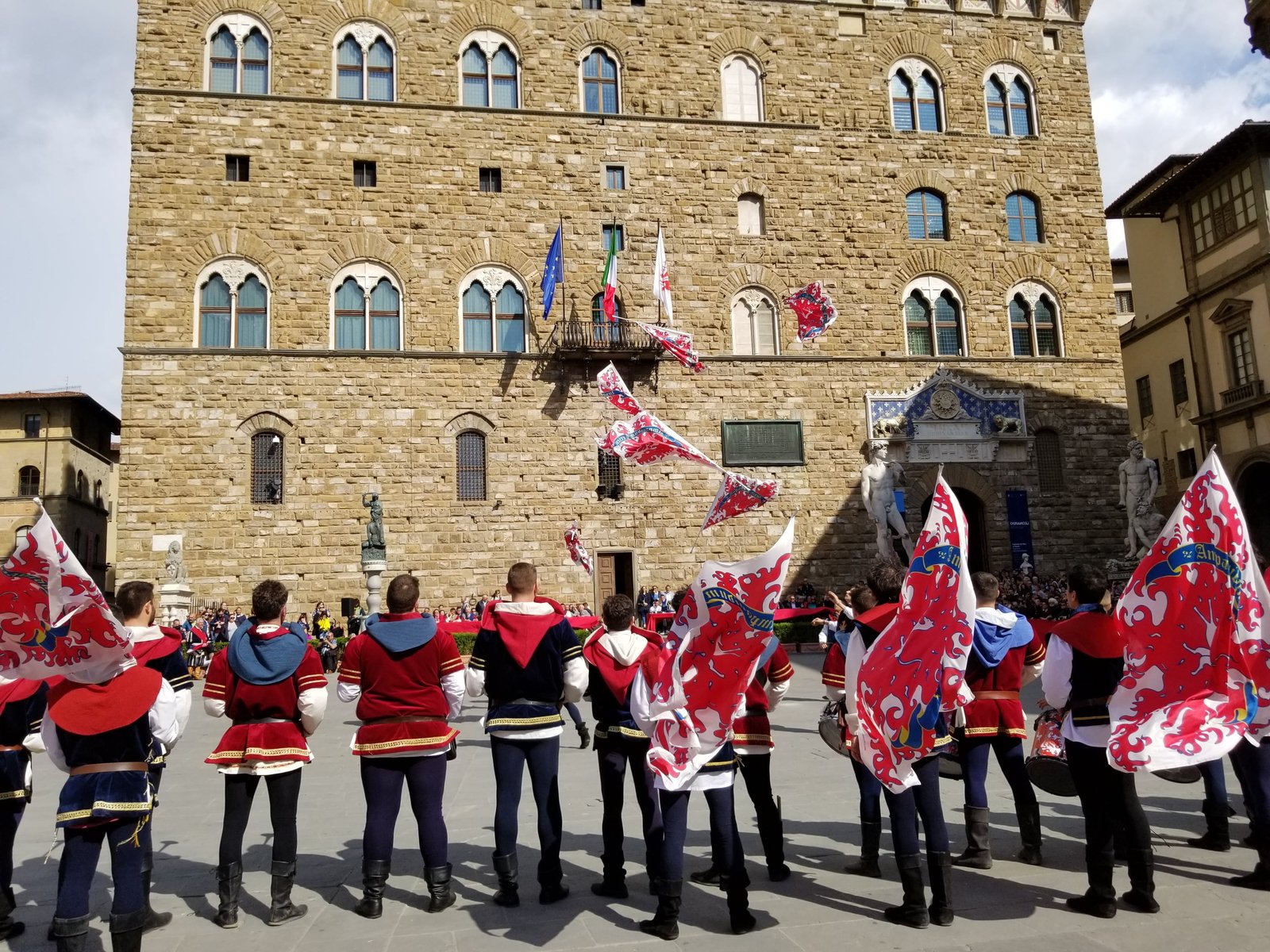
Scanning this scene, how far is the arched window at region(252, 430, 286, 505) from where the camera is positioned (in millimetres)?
22312

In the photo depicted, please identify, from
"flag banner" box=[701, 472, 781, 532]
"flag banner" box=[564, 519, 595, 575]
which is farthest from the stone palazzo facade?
"flag banner" box=[701, 472, 781, 532]

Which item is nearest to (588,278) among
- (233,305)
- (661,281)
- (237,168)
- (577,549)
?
(661,281)

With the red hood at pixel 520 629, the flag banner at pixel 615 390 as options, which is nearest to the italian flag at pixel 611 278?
the flag banner at pixel 615 390

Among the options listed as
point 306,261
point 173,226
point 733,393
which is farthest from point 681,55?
point 173,226

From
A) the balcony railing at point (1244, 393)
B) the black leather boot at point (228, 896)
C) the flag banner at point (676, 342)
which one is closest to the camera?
the black leather boot at point (228, 896)

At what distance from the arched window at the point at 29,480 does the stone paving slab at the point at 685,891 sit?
36237mm

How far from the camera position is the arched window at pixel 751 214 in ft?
83.6

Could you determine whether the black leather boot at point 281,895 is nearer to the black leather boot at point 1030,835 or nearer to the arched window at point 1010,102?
the black leather boot at point 1030,835

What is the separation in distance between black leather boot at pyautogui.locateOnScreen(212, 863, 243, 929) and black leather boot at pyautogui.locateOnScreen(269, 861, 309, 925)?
0.20 m

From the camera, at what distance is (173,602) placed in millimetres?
20344

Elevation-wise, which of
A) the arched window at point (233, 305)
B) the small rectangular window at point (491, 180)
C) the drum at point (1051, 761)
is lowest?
the drum at point (1051, 761)

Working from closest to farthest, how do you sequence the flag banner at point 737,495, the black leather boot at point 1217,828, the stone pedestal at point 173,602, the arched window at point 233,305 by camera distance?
the black leather boot at point 1217,828 → the flag banner at point 737,495 → the stone pedestal at point 173,602 → the arched window at point 233,305

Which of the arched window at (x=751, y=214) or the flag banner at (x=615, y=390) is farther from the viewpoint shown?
the arched window at (x=751, y=214)

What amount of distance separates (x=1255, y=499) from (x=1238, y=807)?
24.9 meters
